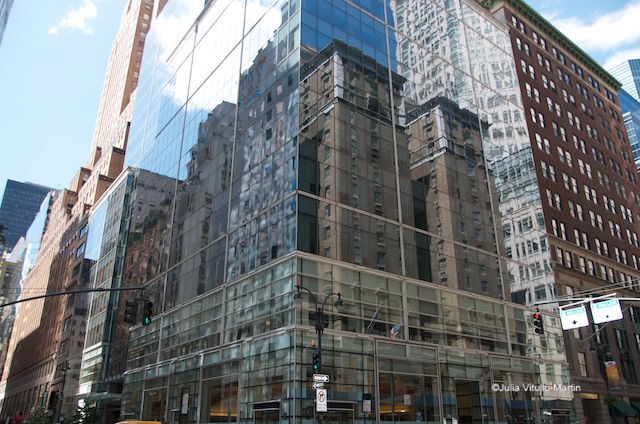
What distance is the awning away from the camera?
56500 millimetres

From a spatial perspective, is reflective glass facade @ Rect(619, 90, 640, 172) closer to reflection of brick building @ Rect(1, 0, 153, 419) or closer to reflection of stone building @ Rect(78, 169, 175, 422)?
reflection of stone building @ Rect(78, 169, 175, 422)

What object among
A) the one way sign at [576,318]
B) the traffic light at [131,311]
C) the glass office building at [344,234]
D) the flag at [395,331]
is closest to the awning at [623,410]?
the glass office building at [344,234]

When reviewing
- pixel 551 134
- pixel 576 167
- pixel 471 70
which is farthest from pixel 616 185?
pixel 471 70

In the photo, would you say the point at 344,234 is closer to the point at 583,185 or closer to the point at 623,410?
the point at 623,410

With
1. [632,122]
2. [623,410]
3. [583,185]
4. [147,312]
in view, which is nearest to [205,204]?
[147,312]

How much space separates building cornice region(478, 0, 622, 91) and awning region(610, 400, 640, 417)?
49.8 meters

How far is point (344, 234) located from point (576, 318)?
48.8 ft

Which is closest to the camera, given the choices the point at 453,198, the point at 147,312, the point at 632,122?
the point at 147,312

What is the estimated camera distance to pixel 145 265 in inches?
2306

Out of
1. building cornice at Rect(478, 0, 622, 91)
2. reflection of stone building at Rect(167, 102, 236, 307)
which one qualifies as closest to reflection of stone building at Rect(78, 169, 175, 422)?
reflection of stone building at Rect(167, 102, 236, 307)

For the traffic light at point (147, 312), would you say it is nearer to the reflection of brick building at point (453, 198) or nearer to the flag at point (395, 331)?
the flag at point (395, 331)

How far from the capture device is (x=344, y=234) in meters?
37.1

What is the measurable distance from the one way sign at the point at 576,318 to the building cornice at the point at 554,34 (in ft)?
173

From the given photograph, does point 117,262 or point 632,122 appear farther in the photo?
point 632,122
